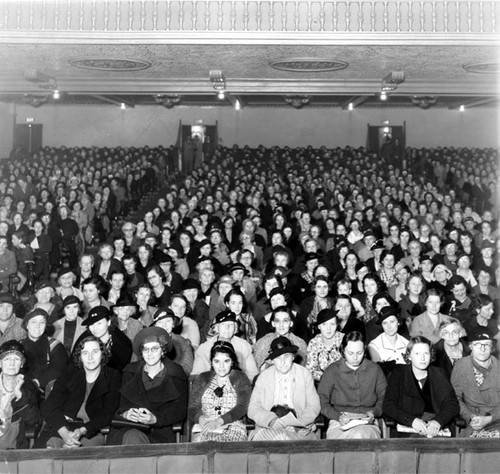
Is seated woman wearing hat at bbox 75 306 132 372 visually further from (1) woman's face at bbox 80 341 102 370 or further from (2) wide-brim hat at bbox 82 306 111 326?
(1) woman's face at bbox 80 341 102 370

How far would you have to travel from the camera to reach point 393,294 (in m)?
6.92

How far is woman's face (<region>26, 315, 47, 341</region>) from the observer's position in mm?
5219

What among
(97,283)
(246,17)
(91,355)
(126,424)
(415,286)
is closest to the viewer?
(126,424)

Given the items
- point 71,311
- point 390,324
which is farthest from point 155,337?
point 390,324

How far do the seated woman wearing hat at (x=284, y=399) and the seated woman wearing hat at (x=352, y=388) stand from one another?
0.12 metres

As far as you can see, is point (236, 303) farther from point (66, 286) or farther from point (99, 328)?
point (66, 286)

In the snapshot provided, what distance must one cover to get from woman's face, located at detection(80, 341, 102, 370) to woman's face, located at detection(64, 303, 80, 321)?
1.29 m

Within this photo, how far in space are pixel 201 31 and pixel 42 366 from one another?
540 centimetres

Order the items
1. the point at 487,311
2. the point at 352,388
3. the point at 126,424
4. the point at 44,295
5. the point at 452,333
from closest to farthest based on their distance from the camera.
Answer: the point at 126,424 < the point at 352,388 < the point at 452,333 < the point at 487,311 < the point at 44,295

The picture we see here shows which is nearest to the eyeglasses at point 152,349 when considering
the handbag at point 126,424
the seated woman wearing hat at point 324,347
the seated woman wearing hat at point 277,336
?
the handbag at point 126,424

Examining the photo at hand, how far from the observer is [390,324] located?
525 cm

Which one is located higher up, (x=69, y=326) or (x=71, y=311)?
(x=71, y=311)

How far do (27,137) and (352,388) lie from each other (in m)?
19.4

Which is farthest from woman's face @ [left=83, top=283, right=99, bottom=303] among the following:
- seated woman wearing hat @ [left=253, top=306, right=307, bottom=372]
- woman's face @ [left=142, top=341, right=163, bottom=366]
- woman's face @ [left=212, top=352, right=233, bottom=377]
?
woman's face @ [left=212, top=352, right=233, bottom=377]
